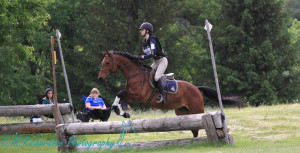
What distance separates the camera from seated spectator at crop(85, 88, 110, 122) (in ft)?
47.5

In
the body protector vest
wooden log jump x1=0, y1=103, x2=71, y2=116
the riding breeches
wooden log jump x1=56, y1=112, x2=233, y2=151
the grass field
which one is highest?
the body protector vest

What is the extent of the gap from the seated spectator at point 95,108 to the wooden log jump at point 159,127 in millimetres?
3599

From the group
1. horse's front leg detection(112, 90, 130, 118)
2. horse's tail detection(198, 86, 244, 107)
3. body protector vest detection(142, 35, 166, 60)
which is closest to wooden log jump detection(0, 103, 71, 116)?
horse's front leg detection(112, 90, 130, 118)

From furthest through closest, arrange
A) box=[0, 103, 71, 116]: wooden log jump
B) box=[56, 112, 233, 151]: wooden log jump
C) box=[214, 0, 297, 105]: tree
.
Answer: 1. box=[214, 0, 297, 105]: tree
2. box=[0, 103, 71, 116]: wooden log jump
3. box=[56, 112, 233, 151]: wooden log jump

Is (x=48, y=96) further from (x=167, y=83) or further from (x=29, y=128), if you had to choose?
(x=167, y=83)

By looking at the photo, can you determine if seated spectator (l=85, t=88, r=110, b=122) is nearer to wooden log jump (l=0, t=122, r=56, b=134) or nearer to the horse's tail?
wooden log jump (l=0, t=122, r=56, b=134)

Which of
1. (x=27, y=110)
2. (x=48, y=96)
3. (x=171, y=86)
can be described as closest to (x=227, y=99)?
(x=171, y=86)

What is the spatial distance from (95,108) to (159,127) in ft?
16.4

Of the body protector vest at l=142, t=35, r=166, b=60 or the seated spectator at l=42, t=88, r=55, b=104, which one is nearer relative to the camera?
the body protector vest at l=142, t=35, r=166, b=60

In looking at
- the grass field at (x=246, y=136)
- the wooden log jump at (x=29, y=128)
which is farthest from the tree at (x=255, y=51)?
the wooden log jump at (x=29, y=128)

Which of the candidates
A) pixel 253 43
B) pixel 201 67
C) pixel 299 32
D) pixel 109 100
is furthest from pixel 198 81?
pixel 299 32

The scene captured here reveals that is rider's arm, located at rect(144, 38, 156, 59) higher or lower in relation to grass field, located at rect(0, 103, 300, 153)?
higher

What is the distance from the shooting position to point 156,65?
1122cm

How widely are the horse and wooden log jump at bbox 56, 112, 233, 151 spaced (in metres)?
0.46
